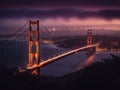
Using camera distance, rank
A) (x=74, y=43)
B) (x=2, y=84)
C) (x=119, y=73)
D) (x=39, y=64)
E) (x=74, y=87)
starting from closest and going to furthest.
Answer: (x=2, y=84) → (x=74, y=87) → (x=119, y=73) → (x=39, y=64) → (x=74, y=43)

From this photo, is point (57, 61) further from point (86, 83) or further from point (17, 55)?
point (86, 83)

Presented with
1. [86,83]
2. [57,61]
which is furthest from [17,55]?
[86,83]

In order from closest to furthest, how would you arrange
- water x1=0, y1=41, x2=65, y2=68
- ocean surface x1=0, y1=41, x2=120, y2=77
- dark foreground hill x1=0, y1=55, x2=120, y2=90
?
dark foreground hill x1=0, y1=55, x2=120, y2=90 → ocean surface x1=0, y1=41, x2=120, y2=77 → water x1=0, y1=41, x2=65, y2=68

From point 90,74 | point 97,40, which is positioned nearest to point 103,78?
point 90,74

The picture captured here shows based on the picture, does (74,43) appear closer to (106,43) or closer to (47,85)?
(106,43)

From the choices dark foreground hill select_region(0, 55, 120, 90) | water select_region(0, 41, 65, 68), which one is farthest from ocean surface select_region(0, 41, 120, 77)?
dark foreground hill select_region(0, 55, 120, 90)

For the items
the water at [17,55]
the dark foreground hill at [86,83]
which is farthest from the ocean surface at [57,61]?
the dark foreground hill at [86,83]

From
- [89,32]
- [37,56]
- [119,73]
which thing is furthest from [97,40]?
[119,73]

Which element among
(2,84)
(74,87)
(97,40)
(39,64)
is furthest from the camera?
(97,40)

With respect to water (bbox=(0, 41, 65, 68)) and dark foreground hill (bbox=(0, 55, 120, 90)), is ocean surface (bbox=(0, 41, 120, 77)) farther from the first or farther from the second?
dark foreground hill (bbox=(0, 55, 120, 90))

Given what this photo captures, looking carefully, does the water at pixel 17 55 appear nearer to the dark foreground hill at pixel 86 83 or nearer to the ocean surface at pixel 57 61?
the ocean surface at pixel 57 61

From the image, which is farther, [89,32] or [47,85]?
[89,32]
